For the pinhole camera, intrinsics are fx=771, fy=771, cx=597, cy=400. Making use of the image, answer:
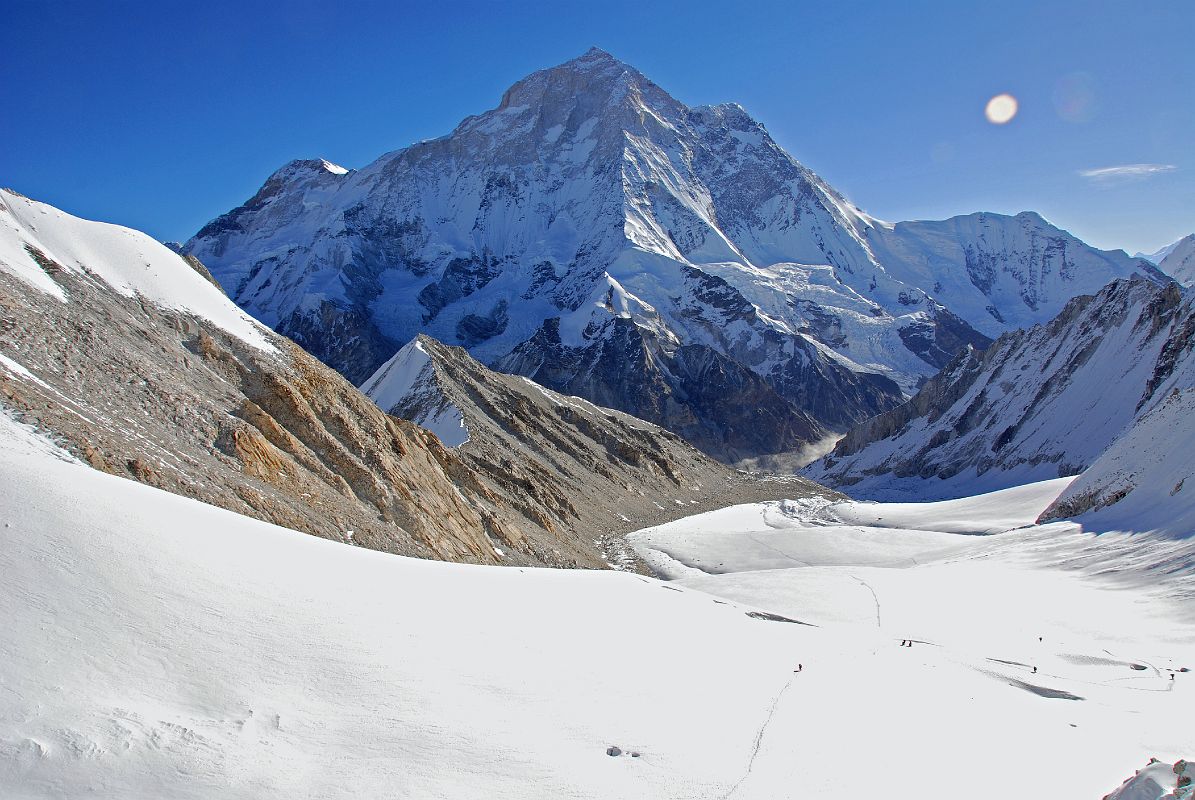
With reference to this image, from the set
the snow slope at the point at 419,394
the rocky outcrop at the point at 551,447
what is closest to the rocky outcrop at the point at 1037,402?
the rocky outcrop at the point at 551,447

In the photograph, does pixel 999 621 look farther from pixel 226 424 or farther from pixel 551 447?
pixel 551 447

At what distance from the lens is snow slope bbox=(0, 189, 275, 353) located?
79.8 ft

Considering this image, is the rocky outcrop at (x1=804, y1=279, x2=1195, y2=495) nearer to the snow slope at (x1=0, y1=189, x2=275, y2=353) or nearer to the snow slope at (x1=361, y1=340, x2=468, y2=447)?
the snow slope at (x1=361, y1=340, x2=468, y2=447)

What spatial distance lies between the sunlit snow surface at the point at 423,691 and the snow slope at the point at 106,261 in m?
12.4

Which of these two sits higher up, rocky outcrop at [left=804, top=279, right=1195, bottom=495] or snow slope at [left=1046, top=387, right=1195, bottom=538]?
rocky outcrop at [left=804, top=279, right=1195, bottom=495]

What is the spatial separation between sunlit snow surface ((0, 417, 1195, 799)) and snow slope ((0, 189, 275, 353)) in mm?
12399

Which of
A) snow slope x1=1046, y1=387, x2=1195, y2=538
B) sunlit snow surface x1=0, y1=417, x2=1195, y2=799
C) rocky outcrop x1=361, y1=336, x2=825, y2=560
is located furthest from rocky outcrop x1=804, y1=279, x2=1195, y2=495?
sunlit snow surface x1=0, y1=417, x2=1195, y2=799

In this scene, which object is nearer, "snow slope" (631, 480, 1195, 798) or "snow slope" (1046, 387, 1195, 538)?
"snow slope" (631, 480, 1195, 798)

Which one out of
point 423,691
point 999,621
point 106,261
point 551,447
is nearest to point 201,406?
point 106,261

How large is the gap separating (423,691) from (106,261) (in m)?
25.0

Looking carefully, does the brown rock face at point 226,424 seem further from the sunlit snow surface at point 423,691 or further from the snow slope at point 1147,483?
the snow slope at point 1147,483

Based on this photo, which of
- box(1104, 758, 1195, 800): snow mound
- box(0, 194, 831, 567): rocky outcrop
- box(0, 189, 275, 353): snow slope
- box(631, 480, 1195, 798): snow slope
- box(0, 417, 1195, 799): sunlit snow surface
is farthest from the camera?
box(0, 189, 275, 353): snow slope

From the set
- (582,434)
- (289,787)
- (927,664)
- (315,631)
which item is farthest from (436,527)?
(582,434)

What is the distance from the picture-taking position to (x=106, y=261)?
90.0 ft
